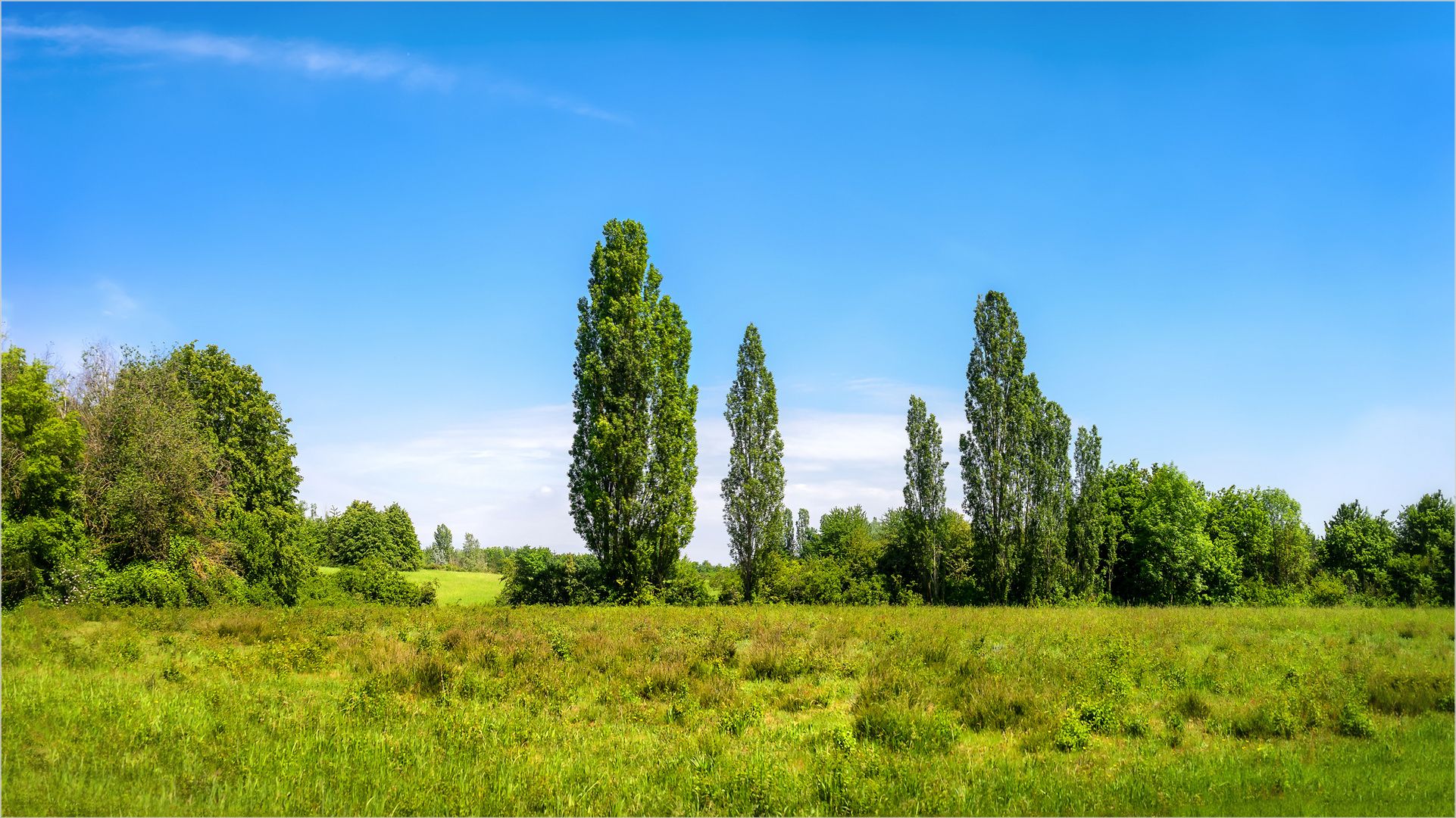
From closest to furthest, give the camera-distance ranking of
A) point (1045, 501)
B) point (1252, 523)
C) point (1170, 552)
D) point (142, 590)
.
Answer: point (142, 590)
point (1045, 501)
point (1170, 552)
point (1252, 523)

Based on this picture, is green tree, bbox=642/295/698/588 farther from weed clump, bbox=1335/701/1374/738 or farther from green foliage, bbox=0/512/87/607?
weed clump, bbox=1335/701/1374/738

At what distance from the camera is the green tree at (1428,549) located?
9078 millimetres

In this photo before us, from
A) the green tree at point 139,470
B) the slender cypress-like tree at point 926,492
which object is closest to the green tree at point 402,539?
the green tree at point 139,470

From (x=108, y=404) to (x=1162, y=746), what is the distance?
37.0 metres

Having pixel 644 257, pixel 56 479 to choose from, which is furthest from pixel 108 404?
pixel 644 257

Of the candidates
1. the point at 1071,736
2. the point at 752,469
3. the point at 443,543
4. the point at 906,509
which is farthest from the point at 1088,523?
the point at 443,543

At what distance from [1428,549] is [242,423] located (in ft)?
154

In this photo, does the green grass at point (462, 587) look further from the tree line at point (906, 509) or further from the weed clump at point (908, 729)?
the weed clump at point (908, 729)

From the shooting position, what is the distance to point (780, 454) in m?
39.1

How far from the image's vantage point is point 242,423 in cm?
3875

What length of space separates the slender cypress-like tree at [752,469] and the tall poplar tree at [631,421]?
6718mm

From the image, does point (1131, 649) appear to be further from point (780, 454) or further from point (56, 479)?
point (56, 479)

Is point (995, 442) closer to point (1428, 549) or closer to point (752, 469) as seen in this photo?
point (752, 469)

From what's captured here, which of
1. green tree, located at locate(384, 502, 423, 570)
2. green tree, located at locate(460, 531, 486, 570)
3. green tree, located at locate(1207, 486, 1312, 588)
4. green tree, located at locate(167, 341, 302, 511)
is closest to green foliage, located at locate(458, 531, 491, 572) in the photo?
green tree, located at locate(460, 531, 486, 570)
